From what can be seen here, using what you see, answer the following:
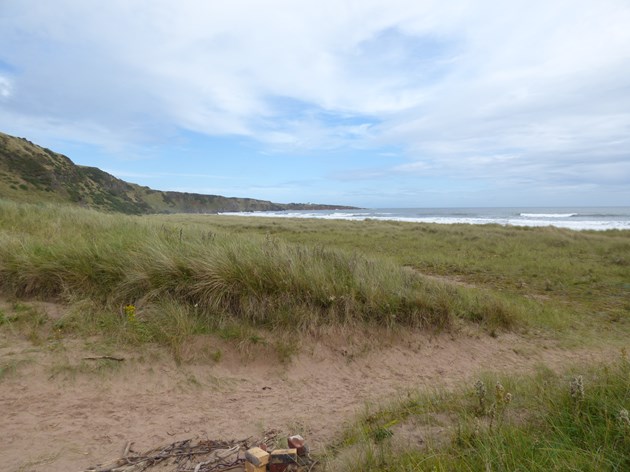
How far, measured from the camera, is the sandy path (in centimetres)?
312

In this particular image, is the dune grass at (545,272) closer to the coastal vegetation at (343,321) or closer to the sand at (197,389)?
the coastal vegetation at (343,321)

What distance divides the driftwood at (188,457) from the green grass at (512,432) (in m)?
0.75

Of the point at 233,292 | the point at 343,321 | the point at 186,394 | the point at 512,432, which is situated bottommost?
the point at 186,394

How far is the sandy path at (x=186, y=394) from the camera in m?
3.12

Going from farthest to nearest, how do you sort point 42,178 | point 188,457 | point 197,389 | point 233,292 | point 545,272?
point 42,178
point 545,272
point 233,292
point 197,389
point 188,457

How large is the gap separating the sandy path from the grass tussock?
587mm

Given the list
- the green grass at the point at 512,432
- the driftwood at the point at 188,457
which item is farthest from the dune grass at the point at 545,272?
the driftwood at the point at 188,457

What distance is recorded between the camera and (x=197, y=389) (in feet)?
13.4

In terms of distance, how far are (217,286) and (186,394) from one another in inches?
68.7

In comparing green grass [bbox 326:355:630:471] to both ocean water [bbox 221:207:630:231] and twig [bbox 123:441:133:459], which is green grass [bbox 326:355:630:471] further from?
ocean water [bbox 221:207:630:231]

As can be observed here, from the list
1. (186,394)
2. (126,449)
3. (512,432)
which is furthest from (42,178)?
(512,432)

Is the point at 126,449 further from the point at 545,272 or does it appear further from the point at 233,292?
the point at 545,272

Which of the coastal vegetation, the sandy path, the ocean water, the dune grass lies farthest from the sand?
the ocean water

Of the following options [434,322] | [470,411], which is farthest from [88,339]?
[434,322]
